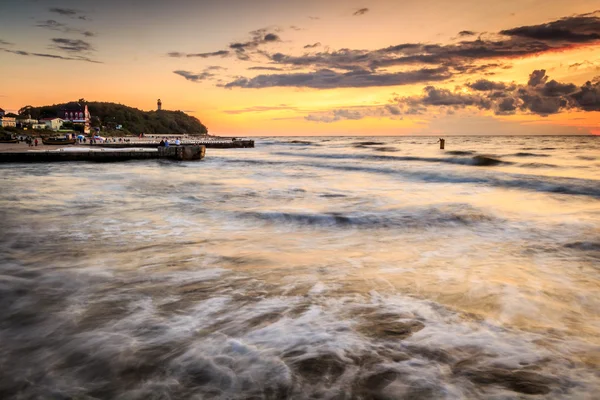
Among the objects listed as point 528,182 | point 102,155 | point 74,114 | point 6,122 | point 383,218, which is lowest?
point 383,218

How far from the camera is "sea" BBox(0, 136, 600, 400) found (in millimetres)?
3992

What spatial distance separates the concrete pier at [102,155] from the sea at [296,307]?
2394 cm

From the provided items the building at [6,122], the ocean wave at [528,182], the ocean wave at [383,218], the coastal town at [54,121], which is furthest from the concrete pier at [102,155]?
the building at [6,122]

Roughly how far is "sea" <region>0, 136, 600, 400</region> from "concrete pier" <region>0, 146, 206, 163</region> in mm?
23941

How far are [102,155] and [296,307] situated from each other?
35.9 m

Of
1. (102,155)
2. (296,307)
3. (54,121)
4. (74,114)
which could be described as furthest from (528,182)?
(74,114)

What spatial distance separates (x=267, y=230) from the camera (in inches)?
445

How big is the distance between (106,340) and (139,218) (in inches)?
336

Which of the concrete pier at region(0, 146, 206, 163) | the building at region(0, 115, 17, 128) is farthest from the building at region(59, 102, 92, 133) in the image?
the concrete pier at region(0, 146, 206, 163)

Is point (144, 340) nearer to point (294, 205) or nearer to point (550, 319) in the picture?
point (550, 319)

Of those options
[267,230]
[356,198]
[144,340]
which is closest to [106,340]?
[144,340]

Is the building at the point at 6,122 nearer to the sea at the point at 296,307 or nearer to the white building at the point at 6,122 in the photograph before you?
the white building at the point at 6,122

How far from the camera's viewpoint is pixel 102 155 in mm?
35938

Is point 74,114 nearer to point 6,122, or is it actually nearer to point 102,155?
point 6,122
